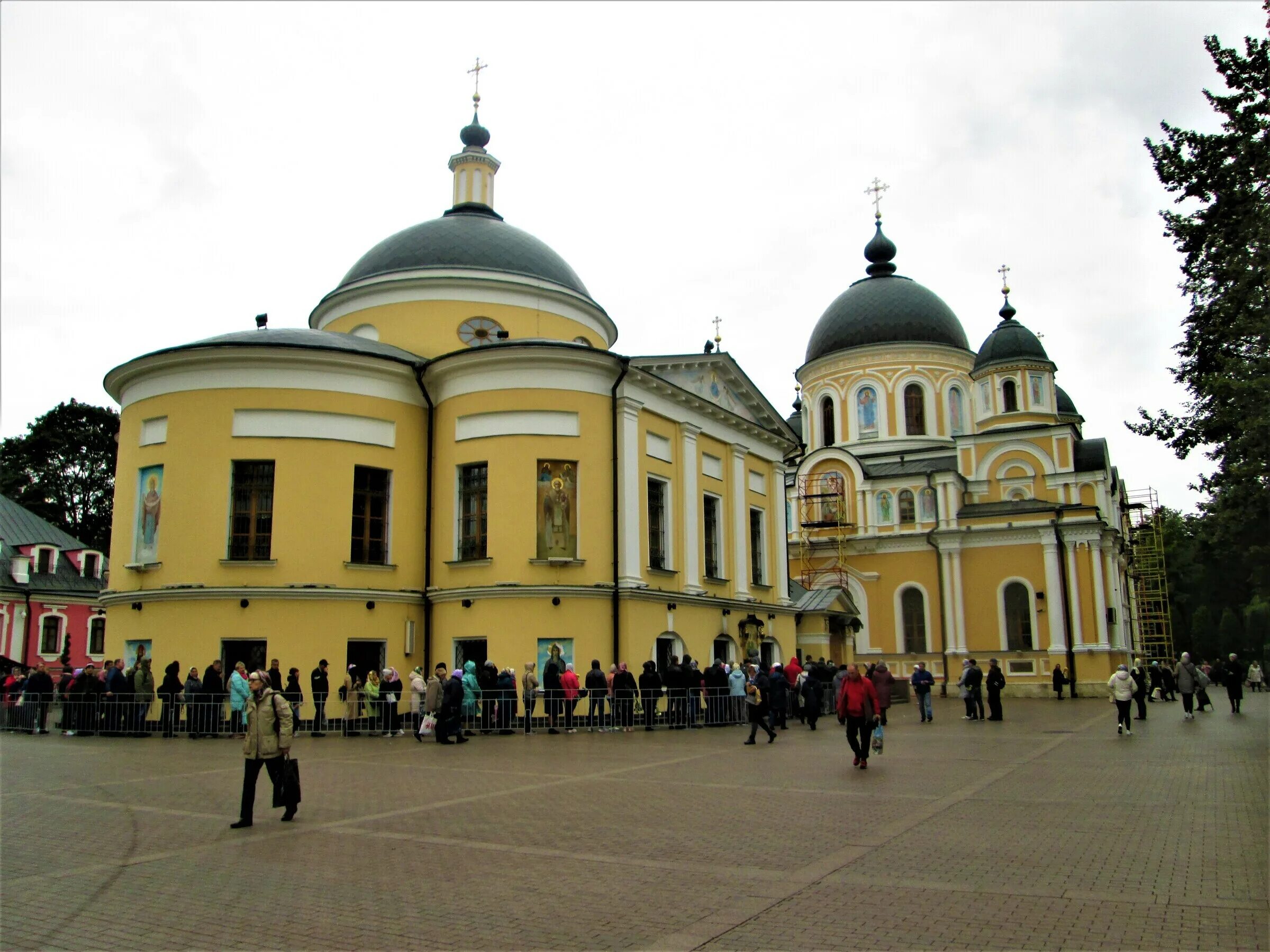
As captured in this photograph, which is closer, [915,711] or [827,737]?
[827,737]

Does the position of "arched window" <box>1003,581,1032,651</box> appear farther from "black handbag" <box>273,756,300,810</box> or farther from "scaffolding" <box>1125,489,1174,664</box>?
"black handbag" <box>273,756,300,810</box>

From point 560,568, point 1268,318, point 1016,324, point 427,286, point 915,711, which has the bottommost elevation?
point 915,711

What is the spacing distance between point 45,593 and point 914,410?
41943 mm

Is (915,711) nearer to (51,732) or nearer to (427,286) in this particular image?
(427,286)

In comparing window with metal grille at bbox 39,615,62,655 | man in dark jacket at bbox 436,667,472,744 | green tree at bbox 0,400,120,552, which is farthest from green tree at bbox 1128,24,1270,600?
green tree at bbox 0,400,120,552

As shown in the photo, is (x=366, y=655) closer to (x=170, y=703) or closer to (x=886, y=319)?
(x=170, y=703)

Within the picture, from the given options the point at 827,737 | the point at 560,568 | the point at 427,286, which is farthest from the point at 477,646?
the point at 427,286

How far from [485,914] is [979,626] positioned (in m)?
41.9

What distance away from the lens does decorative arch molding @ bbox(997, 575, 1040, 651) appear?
43.8 m

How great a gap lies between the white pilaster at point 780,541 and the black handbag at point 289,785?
24320mm

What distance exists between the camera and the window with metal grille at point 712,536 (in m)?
30.2

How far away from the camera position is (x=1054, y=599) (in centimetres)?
4325

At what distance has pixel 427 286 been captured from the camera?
2952 cm

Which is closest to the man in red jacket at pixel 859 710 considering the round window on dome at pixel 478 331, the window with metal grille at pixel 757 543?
the round window on dome at pixel 478 331
